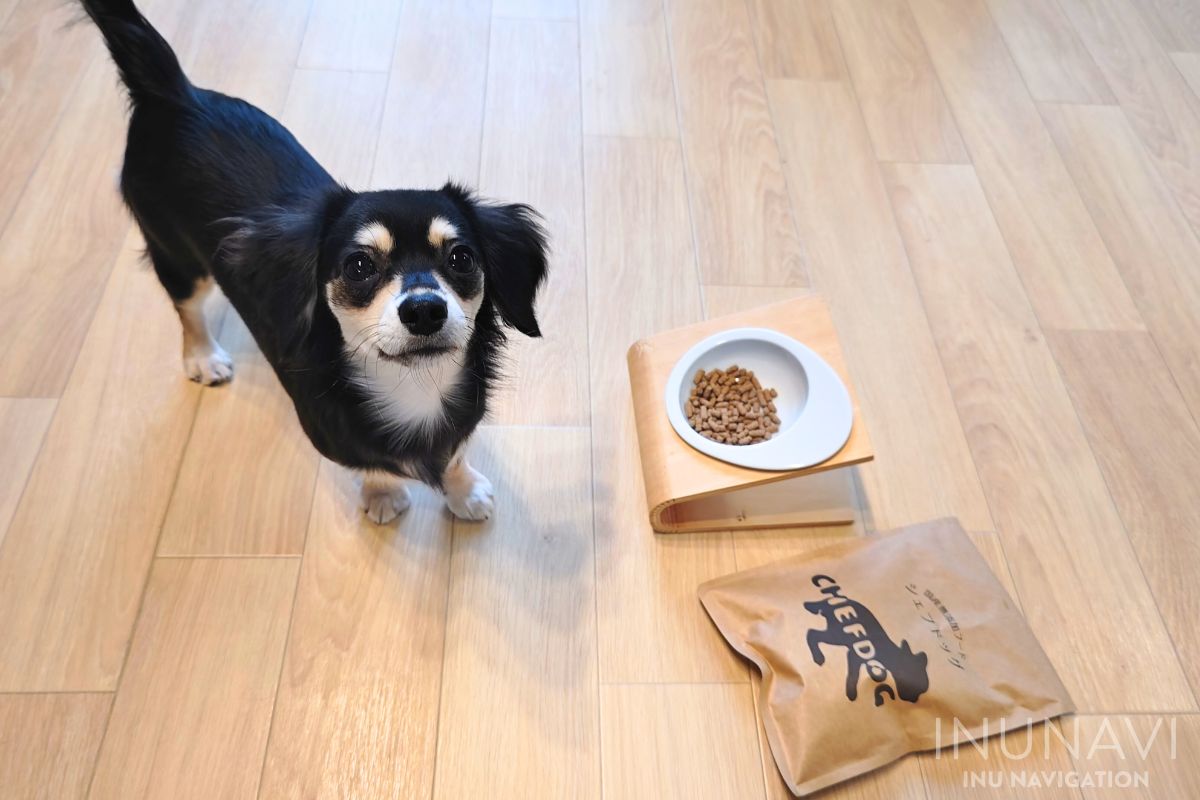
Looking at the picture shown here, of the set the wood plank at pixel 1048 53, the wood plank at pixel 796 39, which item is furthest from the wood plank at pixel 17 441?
the wood plank at pixel 1048 53

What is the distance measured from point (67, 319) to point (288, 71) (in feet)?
2.82

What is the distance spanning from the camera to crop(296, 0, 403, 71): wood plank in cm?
206

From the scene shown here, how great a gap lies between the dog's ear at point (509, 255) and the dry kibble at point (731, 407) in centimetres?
38

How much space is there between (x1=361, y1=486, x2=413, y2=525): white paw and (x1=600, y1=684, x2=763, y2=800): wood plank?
47 cm

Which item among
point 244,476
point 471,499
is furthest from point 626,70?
point 244,476

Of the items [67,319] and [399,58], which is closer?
[67,319]

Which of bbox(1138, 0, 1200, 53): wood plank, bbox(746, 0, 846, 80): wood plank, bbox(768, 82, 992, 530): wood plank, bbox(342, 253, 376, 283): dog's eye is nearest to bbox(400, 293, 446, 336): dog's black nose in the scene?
bbox(342, 253, 376, 283): dog's eye

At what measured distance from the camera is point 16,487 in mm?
1384

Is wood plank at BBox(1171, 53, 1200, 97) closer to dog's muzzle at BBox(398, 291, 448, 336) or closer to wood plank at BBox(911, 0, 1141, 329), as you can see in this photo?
wood plank at BBox(911, 0, 1141, 329)

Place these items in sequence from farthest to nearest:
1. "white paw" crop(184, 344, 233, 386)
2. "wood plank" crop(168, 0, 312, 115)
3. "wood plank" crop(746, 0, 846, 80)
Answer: "wood plank" crop(746, 0, 846, 80), "wood plank" crop(168, 0, 312, 115), "white paw" crop(184, 344, 233, 386)

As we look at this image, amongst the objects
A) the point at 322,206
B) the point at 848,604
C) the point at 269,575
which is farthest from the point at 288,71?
the point at 848,604

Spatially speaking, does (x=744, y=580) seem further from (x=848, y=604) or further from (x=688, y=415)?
(x=688, y=415)

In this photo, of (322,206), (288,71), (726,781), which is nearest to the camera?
(322,206)

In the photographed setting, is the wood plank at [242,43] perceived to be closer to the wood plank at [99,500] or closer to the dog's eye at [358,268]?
the wood plank at [99,500]
